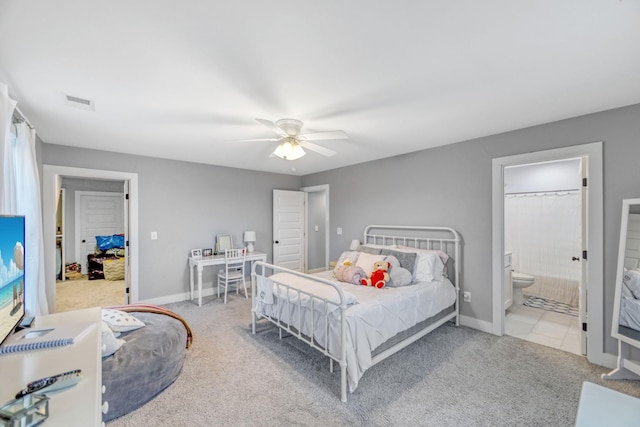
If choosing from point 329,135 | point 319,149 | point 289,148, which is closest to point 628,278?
point 329,135

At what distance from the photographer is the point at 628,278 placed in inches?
91.1

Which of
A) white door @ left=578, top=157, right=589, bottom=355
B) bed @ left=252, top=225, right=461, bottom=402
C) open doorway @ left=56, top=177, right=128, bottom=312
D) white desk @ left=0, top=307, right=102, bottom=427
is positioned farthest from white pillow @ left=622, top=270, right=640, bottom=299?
open doorway @ left=56, top=177, right=128, bottom=312

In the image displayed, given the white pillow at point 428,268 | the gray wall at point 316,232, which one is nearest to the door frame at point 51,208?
the gray wall at point 316,232

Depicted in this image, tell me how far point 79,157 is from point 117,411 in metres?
3.35

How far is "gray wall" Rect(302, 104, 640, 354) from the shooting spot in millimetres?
2467

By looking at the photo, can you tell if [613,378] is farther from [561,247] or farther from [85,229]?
[85,229]

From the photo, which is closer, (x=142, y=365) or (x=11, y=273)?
(x=11, y=273)

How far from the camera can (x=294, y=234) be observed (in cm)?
591

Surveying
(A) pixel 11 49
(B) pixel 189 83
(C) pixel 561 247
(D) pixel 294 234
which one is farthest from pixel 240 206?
(C) pixel 561 247

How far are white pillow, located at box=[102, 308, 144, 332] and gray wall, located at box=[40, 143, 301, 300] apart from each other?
2033 millimetres

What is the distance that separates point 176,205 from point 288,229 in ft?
7.24

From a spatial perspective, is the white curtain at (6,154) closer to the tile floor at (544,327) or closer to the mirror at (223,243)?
the mirror at (223,243)

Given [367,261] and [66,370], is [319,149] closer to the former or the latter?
[367,261]

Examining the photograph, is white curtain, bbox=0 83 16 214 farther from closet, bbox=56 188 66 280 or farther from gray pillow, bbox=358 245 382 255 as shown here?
closet, bbox=56 188 66 280
